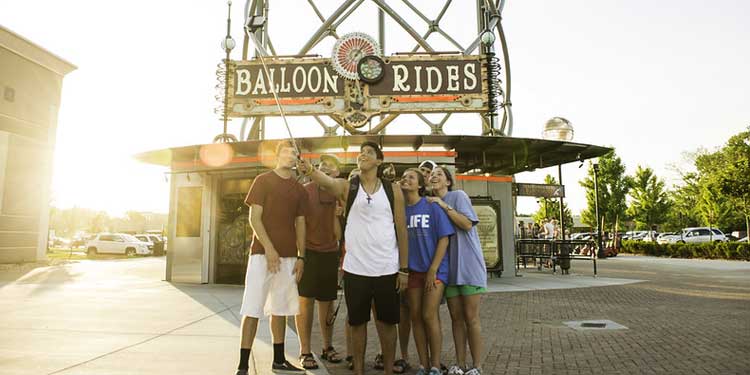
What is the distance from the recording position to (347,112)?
13445 mm

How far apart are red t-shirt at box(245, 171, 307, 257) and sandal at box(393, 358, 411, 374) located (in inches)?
54.8

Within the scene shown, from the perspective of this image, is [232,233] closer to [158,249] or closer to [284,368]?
[284,368]

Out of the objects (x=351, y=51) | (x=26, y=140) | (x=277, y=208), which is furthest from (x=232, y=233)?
(x=26, y=140)

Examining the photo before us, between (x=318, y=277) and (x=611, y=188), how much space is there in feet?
132

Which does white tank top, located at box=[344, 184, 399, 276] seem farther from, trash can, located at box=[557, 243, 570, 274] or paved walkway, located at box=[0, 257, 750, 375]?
trash can, located at box=[557, 243, 570, 274]

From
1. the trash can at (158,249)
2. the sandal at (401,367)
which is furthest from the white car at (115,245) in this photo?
the sandal at (401,367)

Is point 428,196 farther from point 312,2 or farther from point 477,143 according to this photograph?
point 312,2

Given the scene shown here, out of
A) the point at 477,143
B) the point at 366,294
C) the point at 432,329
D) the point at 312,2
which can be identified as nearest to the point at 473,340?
the point at 432,329

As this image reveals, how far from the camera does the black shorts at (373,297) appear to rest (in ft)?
11.4

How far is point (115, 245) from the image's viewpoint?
99.1ft

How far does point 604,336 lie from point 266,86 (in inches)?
434

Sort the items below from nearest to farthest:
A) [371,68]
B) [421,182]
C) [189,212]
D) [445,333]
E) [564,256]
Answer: [421,182]
[445,333]
[189,212]
[371,68]
[564,256]

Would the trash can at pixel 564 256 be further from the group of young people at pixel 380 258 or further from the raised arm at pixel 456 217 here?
the raised arm at pixel 456 217

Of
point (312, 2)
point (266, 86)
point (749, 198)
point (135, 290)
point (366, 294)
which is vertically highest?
point (312, 2)
